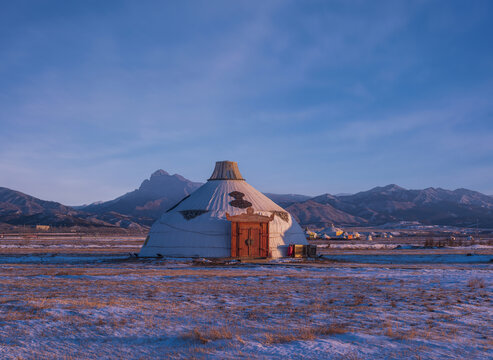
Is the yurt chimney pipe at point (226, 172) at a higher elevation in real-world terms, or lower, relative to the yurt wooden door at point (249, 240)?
higher

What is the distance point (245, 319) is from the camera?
9.26 meters

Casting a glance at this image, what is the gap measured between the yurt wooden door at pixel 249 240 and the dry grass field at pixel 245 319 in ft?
36.0

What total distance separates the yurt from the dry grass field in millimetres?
11128

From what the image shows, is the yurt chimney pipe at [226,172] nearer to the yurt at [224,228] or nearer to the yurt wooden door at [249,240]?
the yurt at [224,228]

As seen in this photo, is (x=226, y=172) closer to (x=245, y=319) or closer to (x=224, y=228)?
(x=224, y=228)

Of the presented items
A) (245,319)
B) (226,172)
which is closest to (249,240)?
(226,172)

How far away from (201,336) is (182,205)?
23.3 m

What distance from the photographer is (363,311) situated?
33.7 ft

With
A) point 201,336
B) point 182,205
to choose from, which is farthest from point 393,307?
point 182,205

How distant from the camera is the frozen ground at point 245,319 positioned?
695cm

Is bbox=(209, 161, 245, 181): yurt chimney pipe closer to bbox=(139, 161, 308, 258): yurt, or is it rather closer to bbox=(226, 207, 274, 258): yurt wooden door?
bbox=(139, 161, 308, 258): yurt

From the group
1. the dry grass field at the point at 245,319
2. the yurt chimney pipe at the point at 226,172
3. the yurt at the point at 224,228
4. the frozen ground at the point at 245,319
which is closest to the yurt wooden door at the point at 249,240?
the yurt at the point at 224,228

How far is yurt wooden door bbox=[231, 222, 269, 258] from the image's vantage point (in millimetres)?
27297

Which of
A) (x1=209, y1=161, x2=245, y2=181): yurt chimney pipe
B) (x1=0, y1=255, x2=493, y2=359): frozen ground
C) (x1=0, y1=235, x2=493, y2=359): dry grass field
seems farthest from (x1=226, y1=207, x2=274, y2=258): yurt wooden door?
(x1=0, y1=255, x2=493, y2=359): frozen ground
